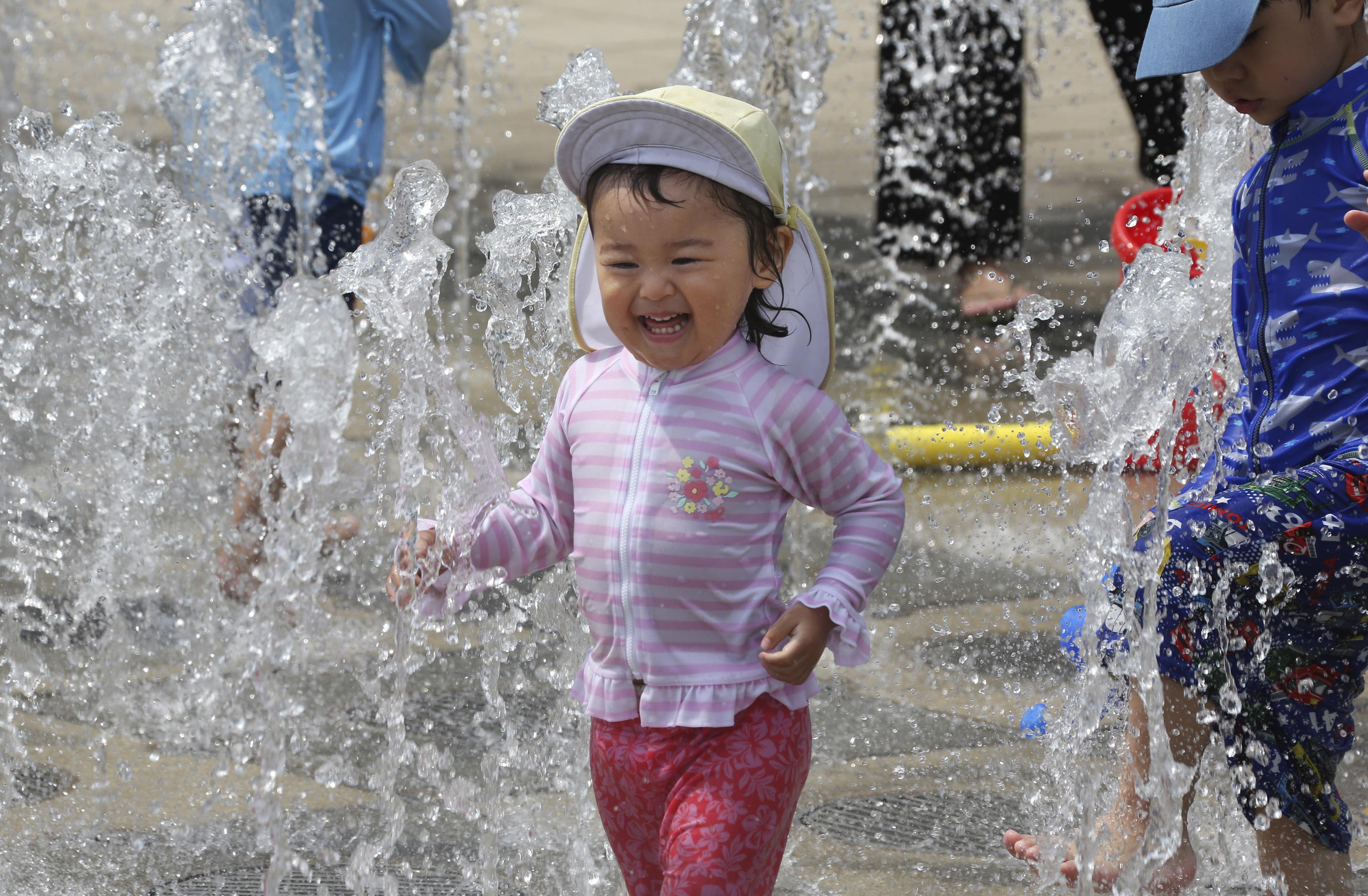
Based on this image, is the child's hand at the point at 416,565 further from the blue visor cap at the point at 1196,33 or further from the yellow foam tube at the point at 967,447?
the yellow foam tube at the point at 967,447

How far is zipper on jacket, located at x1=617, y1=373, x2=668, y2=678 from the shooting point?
6.73 ft

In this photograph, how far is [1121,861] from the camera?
2389 millimetres

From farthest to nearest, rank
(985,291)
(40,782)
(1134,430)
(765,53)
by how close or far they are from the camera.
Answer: (985,291)
(765,53)
(40,782)
(1134,430)

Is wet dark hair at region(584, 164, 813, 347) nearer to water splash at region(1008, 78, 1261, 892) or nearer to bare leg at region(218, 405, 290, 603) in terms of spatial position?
water splash at region(1008, 78, 1261, 892)

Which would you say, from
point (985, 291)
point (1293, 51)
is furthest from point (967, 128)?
point (1293, 51)

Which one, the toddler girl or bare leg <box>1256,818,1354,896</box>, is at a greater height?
the toddler girl

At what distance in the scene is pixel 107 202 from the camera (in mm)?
4082

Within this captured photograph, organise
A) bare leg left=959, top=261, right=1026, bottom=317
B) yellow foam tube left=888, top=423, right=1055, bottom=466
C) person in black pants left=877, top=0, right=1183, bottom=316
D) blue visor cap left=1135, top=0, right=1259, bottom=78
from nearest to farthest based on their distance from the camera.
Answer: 1. blue visor cap left=1135, top=0, right=1259, bottom=78
2. yellow foam tube left=888, top=423, right=1055, bottom=466
3. bare leg left=959, top=261, right=1026, bottom=317
4. person in black pants left=877, top=0, right=1183, bottom=316

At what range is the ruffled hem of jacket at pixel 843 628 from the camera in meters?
1.96

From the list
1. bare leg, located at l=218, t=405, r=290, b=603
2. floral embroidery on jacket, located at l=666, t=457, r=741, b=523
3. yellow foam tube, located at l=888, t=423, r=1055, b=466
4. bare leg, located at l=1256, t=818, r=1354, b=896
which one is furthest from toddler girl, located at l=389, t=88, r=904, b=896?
yellow foam tube, located at l=888, t=423, r=1055, b=466

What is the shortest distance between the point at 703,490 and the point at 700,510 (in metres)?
0.02

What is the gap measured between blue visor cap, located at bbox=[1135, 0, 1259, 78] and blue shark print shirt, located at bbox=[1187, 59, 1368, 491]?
15 centimetres

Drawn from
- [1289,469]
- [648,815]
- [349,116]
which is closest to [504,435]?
[349,116]

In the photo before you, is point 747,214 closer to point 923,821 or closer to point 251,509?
point 923,821
